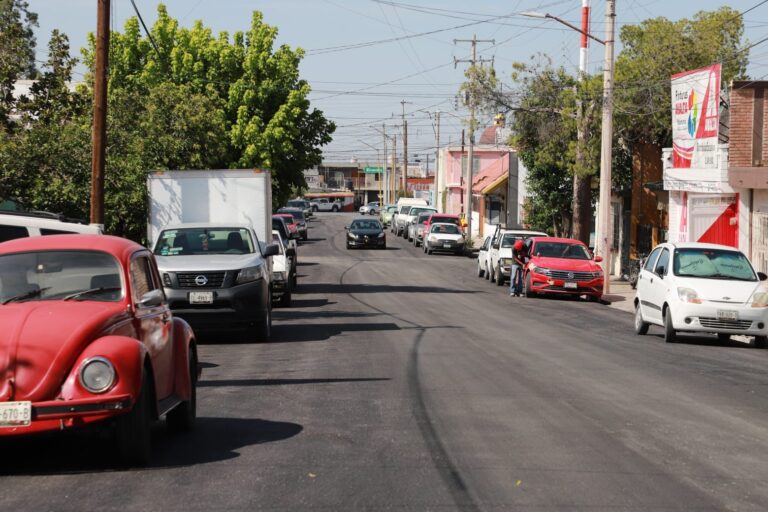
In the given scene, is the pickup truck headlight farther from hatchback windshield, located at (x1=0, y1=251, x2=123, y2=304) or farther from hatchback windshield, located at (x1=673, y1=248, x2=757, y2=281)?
hatchback windshield, located at (x1=0, y1=251, x2=123, y2=304)

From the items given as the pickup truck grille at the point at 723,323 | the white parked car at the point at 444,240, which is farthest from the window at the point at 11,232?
the white parked car at the point at 444,240

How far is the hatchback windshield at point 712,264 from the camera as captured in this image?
21359mm

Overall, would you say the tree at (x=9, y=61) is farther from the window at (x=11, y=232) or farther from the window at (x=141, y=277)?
the window at (x=141, y=277)

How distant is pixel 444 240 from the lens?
59844mm

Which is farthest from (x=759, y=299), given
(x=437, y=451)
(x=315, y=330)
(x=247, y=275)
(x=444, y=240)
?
(x=444, y=240)

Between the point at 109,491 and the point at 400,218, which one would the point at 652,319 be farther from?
the point at 400,218

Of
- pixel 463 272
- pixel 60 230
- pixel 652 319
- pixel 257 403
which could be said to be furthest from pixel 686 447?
pixel 463 272

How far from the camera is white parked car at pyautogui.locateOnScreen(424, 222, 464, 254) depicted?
59875 mm

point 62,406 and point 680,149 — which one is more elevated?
point 680,149

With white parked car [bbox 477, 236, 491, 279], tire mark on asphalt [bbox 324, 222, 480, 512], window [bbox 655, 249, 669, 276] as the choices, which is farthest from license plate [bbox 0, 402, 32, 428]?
white parked car [bbox 477, 236, 491, 279]

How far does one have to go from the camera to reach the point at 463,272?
4638 cm

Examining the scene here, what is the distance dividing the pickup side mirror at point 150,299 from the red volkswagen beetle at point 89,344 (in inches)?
0.5

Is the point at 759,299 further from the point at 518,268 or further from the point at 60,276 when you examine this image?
the point at 60,276

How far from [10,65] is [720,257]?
44.0 feet
